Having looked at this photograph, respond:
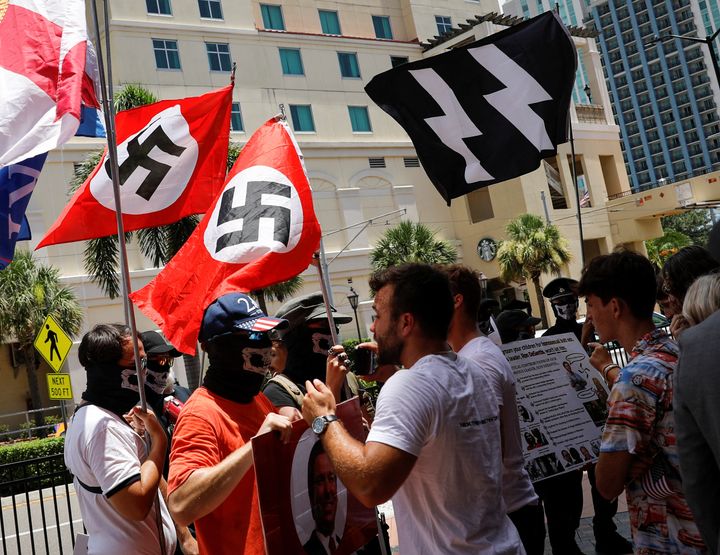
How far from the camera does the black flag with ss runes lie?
6047 mm

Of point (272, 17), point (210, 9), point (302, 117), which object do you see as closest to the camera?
point (210, 9)

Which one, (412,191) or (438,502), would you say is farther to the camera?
(412,191)

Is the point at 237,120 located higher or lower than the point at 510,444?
higher

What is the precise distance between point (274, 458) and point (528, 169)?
3904mm

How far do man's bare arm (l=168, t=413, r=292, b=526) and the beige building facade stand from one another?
A: 31.2 metres

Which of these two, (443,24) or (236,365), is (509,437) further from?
(443,24)

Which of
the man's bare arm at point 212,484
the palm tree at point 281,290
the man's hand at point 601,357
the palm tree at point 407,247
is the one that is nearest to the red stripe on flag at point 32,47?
the man's bare arm at point 212,484

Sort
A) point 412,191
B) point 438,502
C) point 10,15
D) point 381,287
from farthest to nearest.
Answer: point 412,191, point 10,15, point 381,287, point 438,502

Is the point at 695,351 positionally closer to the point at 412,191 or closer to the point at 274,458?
the point at 274,458

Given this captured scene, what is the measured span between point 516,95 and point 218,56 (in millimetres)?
35311

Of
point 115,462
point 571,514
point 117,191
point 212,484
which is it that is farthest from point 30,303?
point 212,484

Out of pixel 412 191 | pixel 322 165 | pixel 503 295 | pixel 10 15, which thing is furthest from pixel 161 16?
pixel 10 15

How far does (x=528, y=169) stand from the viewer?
6.05 meters

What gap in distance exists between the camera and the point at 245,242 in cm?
490
